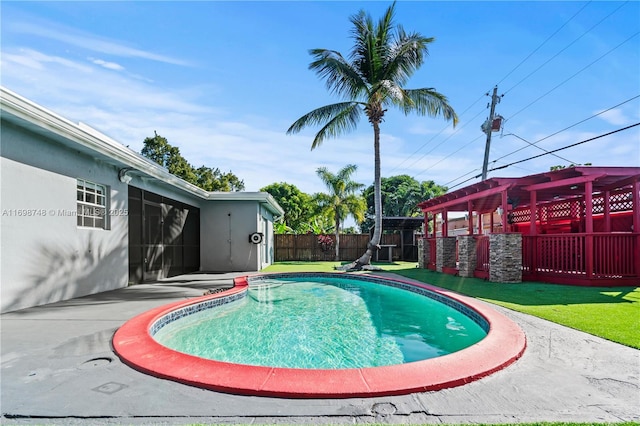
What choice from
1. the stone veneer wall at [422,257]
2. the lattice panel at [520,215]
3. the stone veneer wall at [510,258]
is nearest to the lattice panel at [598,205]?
the lattice panel at [520,215]

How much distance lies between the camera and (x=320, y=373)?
3.00m

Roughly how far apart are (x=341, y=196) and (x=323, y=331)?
1720cm

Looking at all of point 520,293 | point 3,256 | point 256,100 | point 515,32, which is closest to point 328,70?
point 256,100

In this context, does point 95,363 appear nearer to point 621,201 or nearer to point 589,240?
point 589,240

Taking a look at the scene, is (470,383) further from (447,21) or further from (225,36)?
(447,21)

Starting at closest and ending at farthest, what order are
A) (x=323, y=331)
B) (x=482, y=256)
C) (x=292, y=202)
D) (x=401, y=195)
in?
(x=323, y=331) → (x=482, y=256) → (x=292, y=202) → (x=401, y=195)

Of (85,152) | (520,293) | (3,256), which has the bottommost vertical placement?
(520,293)

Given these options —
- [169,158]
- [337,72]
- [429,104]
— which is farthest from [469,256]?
[169,158]

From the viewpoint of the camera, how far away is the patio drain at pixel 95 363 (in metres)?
3.19

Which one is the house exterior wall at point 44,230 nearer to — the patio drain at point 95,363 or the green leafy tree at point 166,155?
the patio drain at point 95,363

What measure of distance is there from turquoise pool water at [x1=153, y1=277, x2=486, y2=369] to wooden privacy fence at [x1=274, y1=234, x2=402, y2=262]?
13522 millimetres

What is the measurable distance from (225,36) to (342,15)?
6.00m

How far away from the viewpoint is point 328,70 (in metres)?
14.2

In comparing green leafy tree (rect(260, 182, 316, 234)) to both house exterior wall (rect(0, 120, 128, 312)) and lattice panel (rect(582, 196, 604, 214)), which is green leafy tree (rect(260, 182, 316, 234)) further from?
house exterior wall (rect(0, 120, 128, 312))
